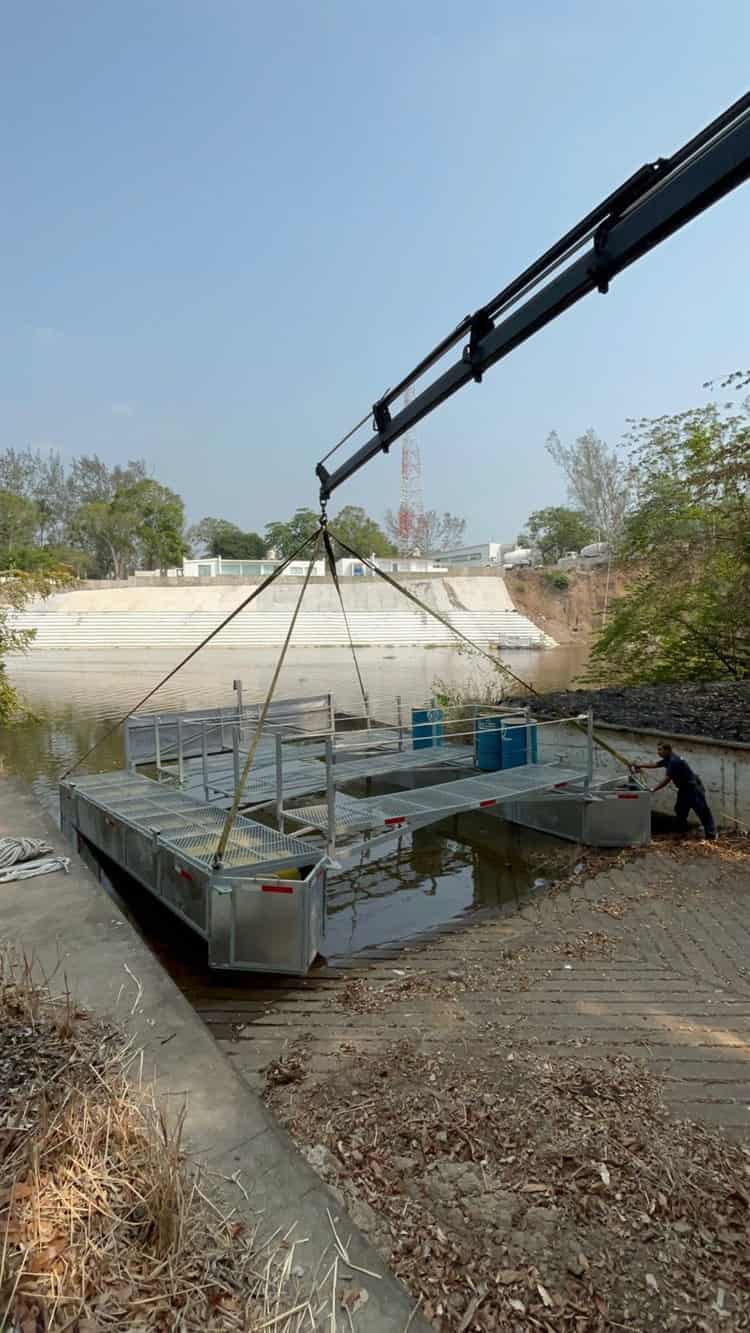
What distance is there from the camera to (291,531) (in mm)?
87312

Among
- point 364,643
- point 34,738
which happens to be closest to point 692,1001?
point 34,738

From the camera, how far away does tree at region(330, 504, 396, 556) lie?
276 ft

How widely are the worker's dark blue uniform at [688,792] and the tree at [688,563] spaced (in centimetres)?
465

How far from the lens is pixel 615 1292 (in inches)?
106

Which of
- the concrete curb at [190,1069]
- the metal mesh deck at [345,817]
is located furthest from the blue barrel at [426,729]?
the concrete curb at [190,1069]

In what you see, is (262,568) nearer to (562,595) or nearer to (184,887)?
(562,595)

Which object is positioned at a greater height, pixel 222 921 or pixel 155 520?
pixel 155 520

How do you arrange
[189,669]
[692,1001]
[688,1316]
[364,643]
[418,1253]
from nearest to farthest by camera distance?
[688,1316]
[418,1253]
[692,1001]
[189,669]
[364,643]

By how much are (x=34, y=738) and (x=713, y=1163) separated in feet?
57.0

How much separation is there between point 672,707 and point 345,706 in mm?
11818

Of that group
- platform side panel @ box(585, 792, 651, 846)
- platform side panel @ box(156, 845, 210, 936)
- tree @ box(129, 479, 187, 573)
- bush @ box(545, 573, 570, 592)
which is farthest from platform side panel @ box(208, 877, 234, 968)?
tree @ box(129, 479, 187, 573)

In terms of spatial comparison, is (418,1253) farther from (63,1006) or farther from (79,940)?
(79,940)

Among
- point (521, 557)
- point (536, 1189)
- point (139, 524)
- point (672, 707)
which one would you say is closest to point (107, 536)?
point (139, 524)

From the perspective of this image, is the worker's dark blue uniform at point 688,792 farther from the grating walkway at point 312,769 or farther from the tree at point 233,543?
the tree at point 233,543
